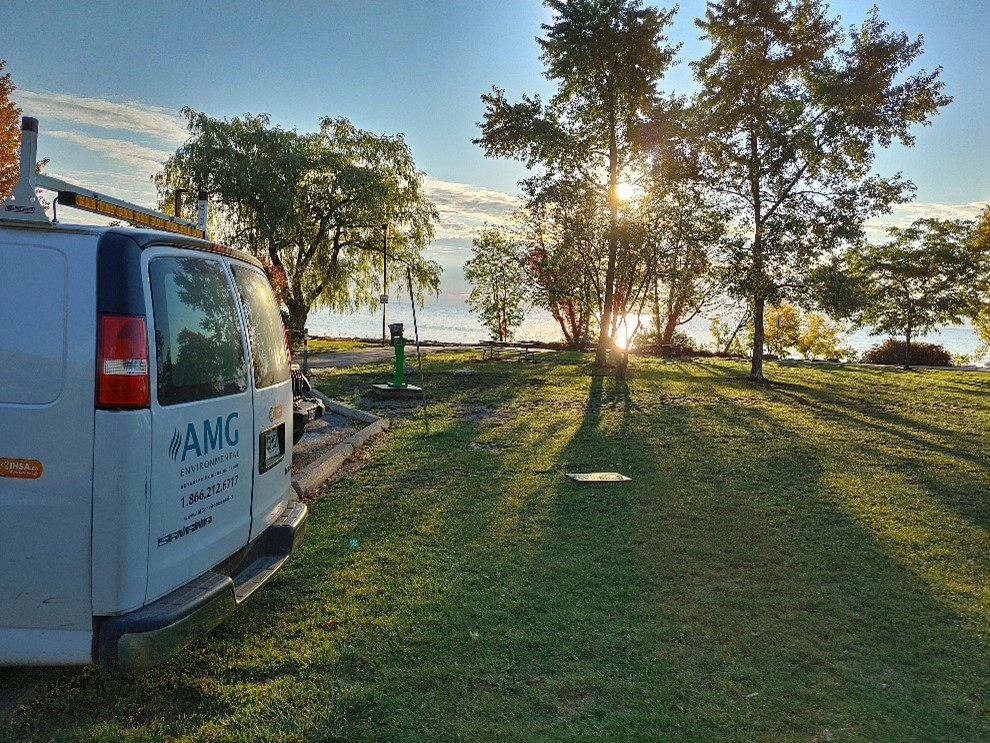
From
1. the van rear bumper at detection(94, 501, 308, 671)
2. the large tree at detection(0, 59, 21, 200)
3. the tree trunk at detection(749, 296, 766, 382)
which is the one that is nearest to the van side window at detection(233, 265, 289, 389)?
the van rear bumper at detection(94, 501, 308, 671)

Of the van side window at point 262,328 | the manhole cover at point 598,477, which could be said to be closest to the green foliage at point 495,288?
the manhole cover at point 598,477

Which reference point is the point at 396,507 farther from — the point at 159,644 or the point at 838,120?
the point at 838,120

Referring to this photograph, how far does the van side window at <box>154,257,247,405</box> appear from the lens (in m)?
2.65

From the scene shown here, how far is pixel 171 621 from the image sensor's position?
8.29ft

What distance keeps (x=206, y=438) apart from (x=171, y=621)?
0.78 meters

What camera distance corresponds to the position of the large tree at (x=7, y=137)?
76.2ft

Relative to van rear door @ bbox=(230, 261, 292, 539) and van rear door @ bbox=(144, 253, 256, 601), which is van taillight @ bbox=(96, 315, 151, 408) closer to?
van rear door @ bbox=(144, 253, 256, 601)

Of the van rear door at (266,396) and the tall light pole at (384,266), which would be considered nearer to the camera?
the van rear door at (266,396)

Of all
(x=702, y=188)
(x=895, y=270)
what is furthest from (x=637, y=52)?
(x=895, y=270)

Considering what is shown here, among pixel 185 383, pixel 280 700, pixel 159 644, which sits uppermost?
pixel 185 383

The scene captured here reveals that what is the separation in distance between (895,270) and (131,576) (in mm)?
28088

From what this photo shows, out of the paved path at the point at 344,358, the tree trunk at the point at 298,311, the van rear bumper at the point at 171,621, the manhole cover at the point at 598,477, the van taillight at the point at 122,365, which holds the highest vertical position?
the tree trunk at the point at 298,311

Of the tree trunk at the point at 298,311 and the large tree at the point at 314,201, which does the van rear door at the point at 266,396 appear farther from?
the tree trunk at the point at 298,311

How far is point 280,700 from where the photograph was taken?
9.46ft
